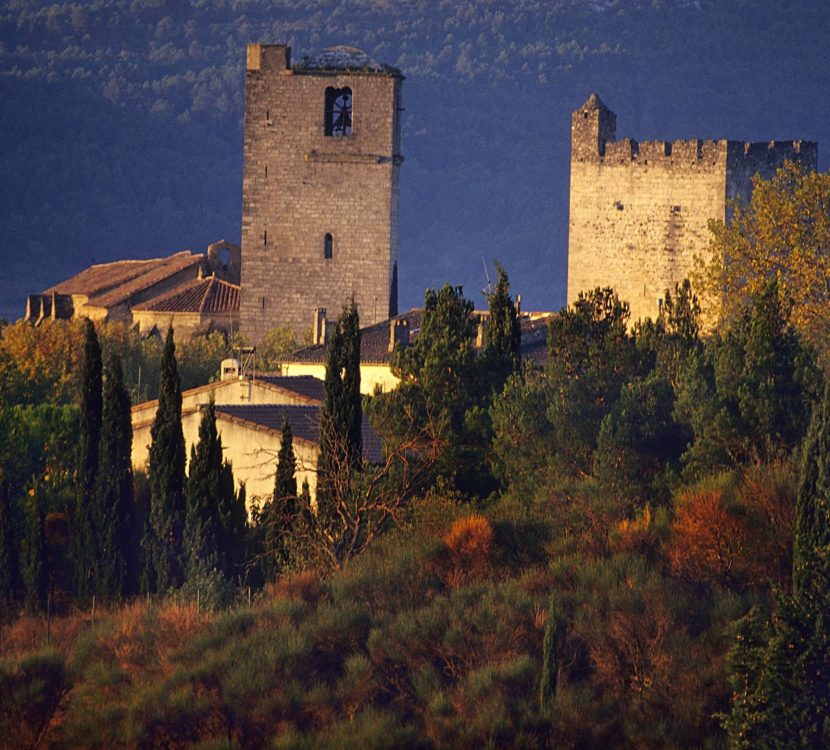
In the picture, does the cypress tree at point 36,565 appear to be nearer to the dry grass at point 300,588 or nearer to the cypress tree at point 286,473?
the cypress tree at point 286,473

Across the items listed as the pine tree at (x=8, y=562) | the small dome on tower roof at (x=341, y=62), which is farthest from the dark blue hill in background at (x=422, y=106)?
the pine tree at (x=8, y=562)

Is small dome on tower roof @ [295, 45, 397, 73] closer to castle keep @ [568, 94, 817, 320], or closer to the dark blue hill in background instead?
castle keep @ [568, 94, 817, 320]

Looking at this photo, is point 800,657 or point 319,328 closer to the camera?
point 800,657

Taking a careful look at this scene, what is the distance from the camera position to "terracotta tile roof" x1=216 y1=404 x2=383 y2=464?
33.8 meters

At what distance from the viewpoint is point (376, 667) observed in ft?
78.0

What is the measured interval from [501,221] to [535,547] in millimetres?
119987

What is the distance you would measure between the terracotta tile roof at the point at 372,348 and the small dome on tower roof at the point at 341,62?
9.89m

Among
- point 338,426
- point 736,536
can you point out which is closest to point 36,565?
point 338,426

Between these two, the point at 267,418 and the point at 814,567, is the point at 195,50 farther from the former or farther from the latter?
the point at 814,567

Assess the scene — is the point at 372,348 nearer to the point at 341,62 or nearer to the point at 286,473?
the point at 341,62

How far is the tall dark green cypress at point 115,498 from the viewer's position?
3238 centimetres

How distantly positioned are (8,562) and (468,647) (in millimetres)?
11558

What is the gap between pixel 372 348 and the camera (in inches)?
1930

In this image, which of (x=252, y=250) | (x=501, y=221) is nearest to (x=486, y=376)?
(x=252, y=250)
